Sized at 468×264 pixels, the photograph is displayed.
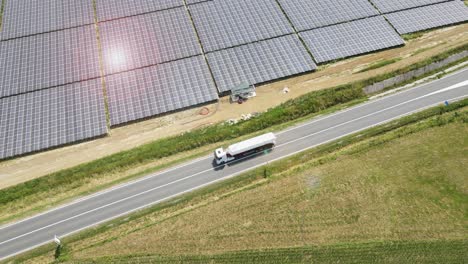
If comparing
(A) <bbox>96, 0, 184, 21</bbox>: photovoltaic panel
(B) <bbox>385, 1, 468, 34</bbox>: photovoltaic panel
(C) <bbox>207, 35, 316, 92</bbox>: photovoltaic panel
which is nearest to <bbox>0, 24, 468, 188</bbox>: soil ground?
(B) <bbox>385, 1, 468, 34</bbox>: photovoltaic panel

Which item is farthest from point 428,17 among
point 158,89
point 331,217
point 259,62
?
point 158,89

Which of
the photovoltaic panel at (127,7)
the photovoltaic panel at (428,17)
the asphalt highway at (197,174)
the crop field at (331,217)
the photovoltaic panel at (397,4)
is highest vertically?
the photovoltaic panel at (127,7)

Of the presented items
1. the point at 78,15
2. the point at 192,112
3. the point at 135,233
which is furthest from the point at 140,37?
the point at 135,233

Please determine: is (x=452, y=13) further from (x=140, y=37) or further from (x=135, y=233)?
(x=135, y=233)

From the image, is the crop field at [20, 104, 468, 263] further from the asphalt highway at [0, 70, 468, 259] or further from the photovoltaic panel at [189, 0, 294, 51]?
the photovoltaic panel at [189, 0, 294, 51]

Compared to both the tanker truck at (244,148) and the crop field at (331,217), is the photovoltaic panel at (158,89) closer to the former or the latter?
the tanker truck at (244,148)

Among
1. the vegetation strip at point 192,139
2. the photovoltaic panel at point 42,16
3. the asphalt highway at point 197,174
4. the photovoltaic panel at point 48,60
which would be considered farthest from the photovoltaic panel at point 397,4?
the photovoltaic panel at point 42,16
